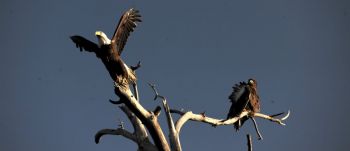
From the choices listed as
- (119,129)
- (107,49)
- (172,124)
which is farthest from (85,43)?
(172,124)

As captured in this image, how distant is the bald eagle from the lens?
946 centimetres

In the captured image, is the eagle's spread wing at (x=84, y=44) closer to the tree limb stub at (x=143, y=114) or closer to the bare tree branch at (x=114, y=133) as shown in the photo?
the tree limb stub at (x=143, y=114)

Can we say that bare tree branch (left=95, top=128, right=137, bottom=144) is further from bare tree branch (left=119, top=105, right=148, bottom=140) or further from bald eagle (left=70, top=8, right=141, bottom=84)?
bald eagle (left=70, top=8, right=141, bottom=84)

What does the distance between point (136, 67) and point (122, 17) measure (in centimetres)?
125

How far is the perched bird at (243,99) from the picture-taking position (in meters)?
11.4

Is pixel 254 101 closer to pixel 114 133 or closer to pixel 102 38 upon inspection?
pixel 114 133

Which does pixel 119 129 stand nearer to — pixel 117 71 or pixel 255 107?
pixel 117 71

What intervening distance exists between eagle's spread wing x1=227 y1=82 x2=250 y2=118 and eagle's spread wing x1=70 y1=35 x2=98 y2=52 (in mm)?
3130

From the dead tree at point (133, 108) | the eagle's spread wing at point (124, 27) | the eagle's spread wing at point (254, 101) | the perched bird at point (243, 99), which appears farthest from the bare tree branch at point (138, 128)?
the eagle's spread wing at point (254, 101)

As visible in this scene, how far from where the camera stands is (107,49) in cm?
958

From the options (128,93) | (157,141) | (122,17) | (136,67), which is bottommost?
(157,141)

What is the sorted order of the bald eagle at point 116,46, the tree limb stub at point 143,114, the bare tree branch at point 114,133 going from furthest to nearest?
the bare tree branch at point 114,133 → the bald eagle at point 116,46 → the tree limb stub at point 143,114

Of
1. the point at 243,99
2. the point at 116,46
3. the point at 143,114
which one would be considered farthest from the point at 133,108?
the point at 243,99

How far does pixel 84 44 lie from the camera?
33.2 feet
